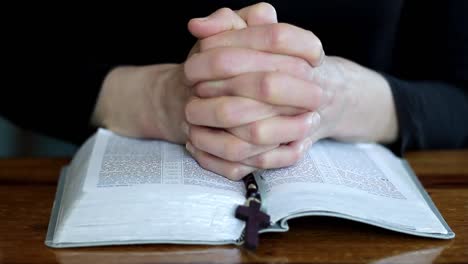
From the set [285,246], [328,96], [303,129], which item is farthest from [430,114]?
[285,246]

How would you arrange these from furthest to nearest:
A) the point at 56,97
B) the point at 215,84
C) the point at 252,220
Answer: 1. the point at 56,97
2. the point at 215,84
3. the point at 252,220

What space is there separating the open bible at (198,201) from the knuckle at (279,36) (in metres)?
0.14

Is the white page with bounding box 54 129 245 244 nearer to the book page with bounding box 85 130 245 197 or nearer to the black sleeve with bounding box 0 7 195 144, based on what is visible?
the book page with bounding box 85 130 245 197

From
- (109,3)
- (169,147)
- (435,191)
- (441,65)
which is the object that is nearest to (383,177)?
(435,191)

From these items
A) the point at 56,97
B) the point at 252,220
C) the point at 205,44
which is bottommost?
the point at 56,97

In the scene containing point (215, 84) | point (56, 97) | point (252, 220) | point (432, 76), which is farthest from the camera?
point (432, 76)

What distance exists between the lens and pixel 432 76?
3.99 feet

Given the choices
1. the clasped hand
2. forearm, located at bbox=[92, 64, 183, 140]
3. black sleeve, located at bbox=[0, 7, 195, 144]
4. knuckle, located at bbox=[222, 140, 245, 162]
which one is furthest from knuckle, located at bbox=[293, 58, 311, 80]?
black sleeve, located at bbox=[0, 7, 195, 144]

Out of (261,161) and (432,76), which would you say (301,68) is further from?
(432,76)

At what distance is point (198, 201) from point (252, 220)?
0.20 ft

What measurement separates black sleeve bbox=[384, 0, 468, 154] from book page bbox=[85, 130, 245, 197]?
1.20ft

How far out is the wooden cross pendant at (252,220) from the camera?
655mm

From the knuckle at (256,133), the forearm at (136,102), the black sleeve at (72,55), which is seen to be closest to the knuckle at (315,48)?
the knuckle at (256,133)

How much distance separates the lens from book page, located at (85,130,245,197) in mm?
719
